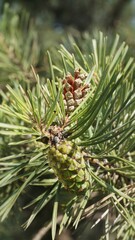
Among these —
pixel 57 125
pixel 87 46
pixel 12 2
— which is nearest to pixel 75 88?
pixel 57 125

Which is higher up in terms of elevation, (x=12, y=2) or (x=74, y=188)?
(x=12, y=2)

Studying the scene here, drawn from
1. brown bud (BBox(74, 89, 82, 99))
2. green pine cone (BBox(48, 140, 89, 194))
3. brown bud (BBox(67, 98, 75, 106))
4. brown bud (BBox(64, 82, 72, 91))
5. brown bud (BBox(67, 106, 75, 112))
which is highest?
brown bud (BBox(64, 82, 72, 91))

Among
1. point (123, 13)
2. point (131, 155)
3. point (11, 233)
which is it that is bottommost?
point (11, 233)

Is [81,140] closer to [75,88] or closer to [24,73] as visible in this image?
[75,88]

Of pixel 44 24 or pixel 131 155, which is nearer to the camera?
pixel 131 155
